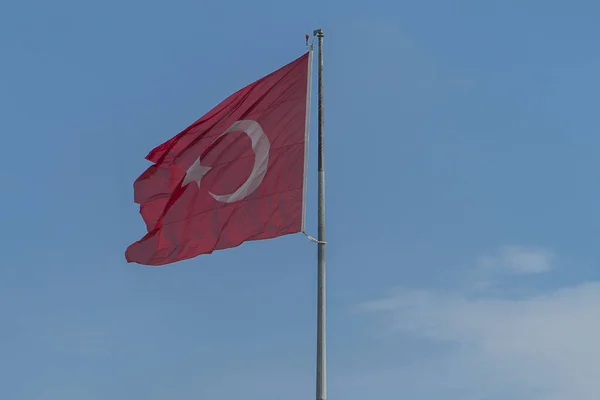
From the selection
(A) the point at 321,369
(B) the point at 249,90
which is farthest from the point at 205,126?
(A) the point at 321,369

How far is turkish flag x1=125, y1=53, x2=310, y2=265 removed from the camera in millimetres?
28703

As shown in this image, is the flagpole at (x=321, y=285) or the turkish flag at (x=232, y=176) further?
the turkish flag at (x=232, y=176)

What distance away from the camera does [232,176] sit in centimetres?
3022

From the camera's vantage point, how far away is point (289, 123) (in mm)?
29484

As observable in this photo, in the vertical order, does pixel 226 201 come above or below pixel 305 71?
below

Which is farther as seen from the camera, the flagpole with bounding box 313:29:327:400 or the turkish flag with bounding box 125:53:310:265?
the turkish flag with bounding box 125:53:310:265

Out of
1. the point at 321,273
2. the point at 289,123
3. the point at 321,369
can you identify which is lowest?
the point at 321,369

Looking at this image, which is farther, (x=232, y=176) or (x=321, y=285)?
(x=232, y=176)

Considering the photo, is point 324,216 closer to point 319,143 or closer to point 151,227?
point 319,143

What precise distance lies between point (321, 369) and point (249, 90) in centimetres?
849

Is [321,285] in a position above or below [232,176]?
below

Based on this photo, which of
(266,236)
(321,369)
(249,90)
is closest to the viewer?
(321,369)

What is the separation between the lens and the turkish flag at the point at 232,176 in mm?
28703

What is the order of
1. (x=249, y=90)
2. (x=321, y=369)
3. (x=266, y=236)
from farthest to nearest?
(x=249, y=90)
(x=266, y=236)
(x=321, y=369)
